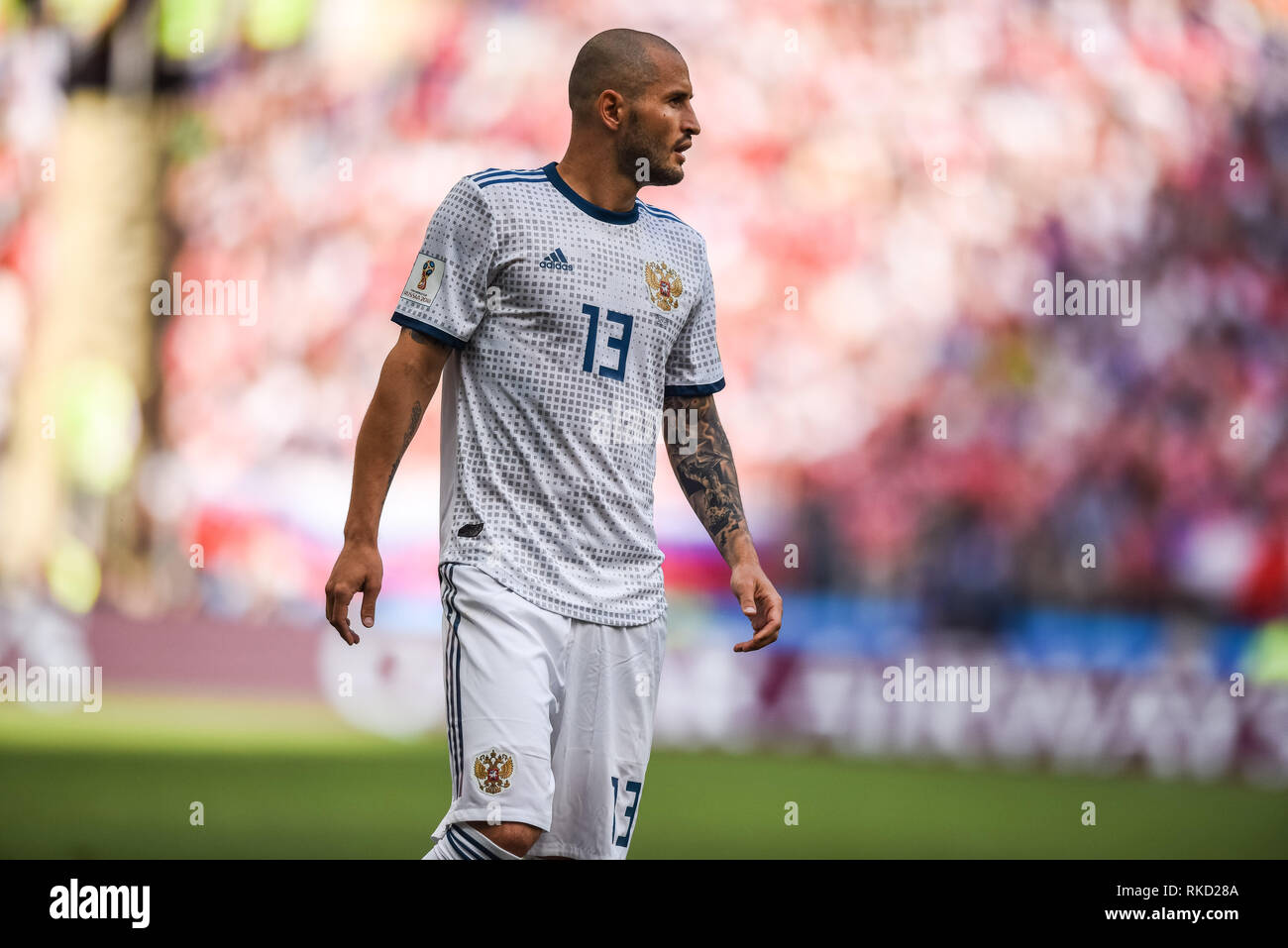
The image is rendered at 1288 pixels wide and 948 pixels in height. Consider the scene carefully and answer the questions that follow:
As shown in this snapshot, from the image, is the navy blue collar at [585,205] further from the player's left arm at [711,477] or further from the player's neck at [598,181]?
the player's left arm at [711,477]

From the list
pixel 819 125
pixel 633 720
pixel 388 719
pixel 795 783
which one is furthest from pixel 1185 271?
pixel 633 720

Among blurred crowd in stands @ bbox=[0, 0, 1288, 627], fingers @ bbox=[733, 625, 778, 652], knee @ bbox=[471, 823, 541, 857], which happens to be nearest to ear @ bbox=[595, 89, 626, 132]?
fingers @ bbox=[733, 625, 778, 652]

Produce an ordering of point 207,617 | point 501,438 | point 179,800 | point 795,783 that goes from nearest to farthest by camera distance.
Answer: point 501,438 < point 179,800 < point 795,783 < point 207,617

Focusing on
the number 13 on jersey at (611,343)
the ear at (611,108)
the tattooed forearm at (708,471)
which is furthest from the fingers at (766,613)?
the ear at (611,108)

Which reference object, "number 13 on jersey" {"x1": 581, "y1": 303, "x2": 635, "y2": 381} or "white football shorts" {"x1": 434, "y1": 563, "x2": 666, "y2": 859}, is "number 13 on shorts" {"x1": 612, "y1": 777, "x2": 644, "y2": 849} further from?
"number 13 on jersey" {"x1": 581, "y1": 303, "x2": 635, "y2": 381}

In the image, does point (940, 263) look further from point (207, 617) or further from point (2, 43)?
point (2, 43)

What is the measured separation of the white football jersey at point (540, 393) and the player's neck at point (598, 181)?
5 centimetres

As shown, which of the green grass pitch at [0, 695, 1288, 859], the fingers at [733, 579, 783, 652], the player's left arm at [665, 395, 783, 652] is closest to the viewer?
the fingers at [733, 579, 783, 652]

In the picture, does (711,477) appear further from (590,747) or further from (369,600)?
(369,600)

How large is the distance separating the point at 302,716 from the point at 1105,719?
3.35m

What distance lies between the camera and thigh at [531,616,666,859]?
2691 mm

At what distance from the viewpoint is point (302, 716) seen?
20.9 feet

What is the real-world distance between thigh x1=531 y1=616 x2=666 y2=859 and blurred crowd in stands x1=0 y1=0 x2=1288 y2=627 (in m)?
3.83

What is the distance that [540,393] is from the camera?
269cm
